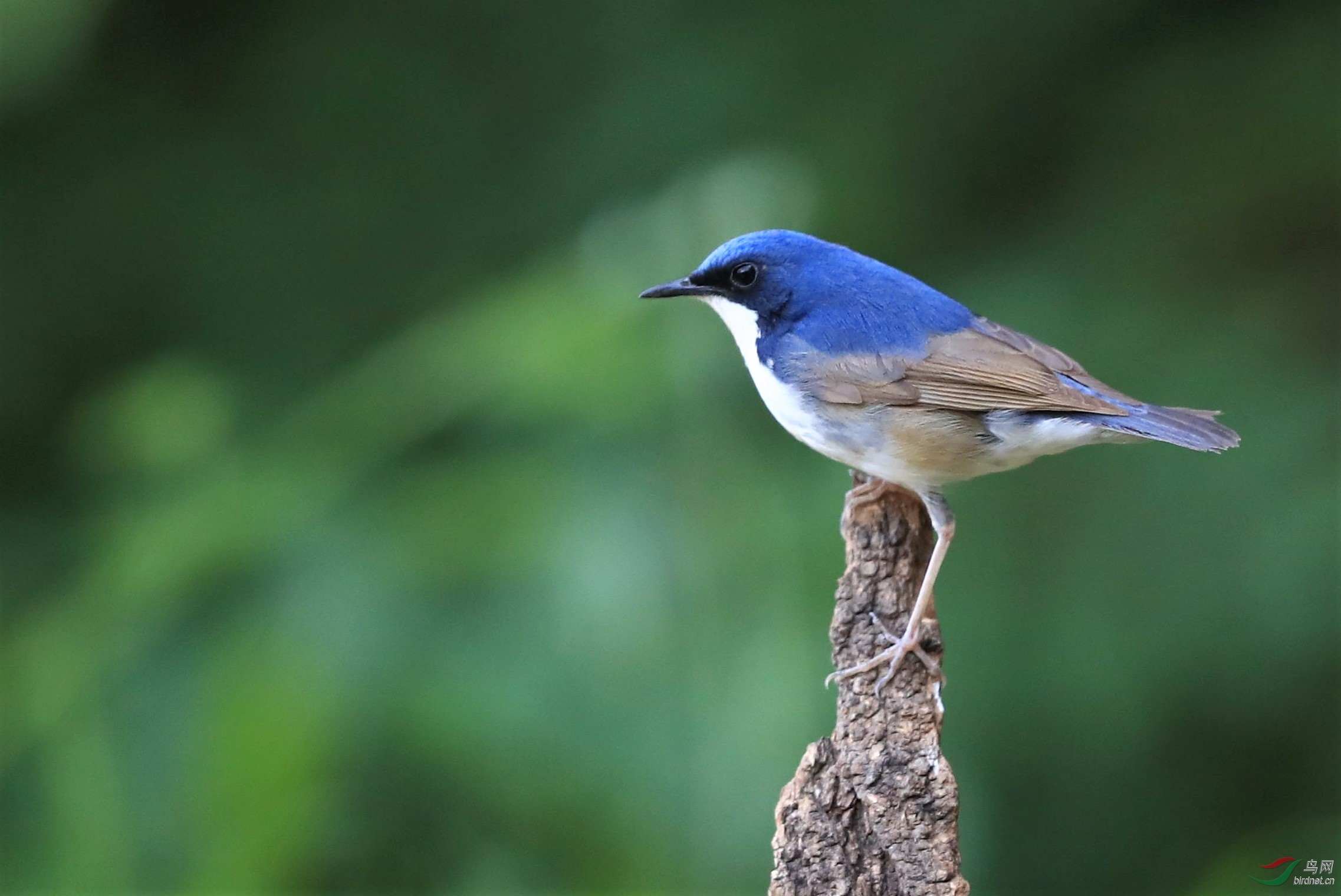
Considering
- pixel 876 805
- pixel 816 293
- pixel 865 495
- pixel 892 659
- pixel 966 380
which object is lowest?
pixel 876 805

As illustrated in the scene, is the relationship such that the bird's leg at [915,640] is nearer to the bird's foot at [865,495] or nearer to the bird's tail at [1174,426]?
the bird's foot at [865,495]

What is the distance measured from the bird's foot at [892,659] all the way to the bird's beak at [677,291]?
1.26 metres

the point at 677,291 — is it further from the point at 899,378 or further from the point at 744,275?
the point at 899,378

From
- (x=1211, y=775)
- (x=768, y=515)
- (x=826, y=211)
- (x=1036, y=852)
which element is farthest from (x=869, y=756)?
(x=826, y=211)

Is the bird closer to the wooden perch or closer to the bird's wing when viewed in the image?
the bird's wing

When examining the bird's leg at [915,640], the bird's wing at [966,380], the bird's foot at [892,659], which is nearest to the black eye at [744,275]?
the bird's wing at [966,380]

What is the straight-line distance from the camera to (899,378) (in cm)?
368

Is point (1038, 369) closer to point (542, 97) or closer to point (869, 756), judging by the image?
point (869, 756)

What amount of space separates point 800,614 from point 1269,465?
223cm

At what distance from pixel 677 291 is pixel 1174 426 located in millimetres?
1394

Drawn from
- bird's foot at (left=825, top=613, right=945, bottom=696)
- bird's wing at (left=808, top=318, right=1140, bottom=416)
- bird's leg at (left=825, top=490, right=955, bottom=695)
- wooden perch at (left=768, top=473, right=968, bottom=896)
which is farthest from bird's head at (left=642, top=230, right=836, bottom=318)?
wooden perch at (left=768, top=473, right=968, bottom=896)

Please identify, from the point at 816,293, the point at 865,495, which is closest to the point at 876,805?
the point at 865,495

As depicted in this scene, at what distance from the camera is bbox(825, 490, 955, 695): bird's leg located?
108 inches

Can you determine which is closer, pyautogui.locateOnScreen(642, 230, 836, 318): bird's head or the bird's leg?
the bird's leg
